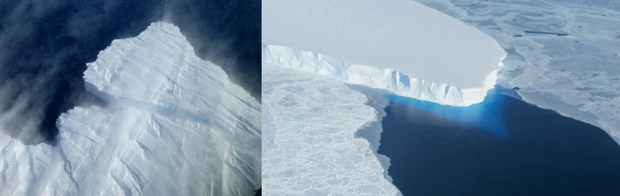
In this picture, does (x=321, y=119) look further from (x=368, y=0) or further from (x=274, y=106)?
(x=368, y=0)

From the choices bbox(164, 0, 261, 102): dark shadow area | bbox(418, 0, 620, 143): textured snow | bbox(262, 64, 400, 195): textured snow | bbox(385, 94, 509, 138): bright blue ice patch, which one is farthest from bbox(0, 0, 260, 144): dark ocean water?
bbox(418, 0, 620, 143): textured snow

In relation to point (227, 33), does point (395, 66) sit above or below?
below

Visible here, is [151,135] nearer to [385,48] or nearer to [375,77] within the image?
[375,77]

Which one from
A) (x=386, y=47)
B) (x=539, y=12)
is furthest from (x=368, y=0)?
(x=539, y=12)

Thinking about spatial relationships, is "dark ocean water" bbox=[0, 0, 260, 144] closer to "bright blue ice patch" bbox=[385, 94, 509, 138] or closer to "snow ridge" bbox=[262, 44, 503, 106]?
"snow ridge" bbox=[262, 44, 503, 106]

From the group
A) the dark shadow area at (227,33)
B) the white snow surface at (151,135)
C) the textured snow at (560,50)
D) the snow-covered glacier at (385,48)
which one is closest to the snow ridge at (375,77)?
the snow-covered glacier at (385,48)

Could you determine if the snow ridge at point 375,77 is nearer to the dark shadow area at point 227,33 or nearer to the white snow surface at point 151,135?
the dark shadow area at point 227,33

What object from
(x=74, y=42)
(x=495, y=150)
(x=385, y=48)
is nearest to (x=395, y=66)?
(x=385, y=48)
